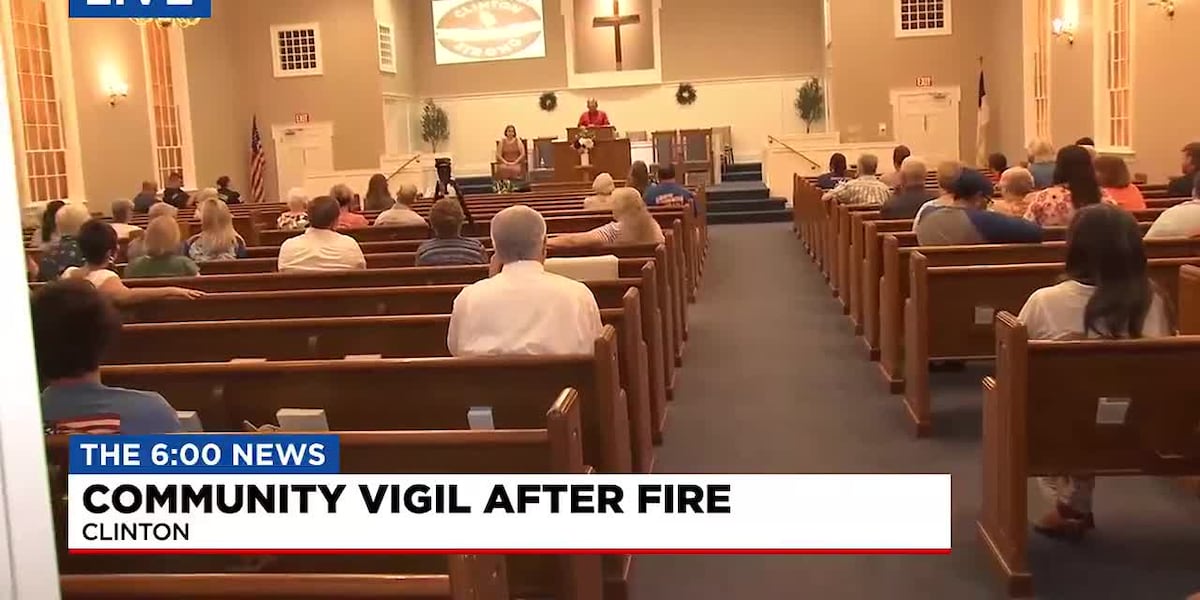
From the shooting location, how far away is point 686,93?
57.7 ft

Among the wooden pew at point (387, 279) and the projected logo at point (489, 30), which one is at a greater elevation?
the projected logo at point (489, 30)

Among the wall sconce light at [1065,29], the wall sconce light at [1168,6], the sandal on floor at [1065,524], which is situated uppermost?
the wall sconce light at [1065,29]

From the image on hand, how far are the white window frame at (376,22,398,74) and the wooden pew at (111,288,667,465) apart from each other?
43.4 feet

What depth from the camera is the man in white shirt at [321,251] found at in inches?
208

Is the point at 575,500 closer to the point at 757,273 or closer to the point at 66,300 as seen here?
the point at 66,300

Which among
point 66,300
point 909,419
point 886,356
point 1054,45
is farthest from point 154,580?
point 1054,45

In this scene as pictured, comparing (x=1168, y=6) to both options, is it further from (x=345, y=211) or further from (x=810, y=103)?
(x=810, y=103)

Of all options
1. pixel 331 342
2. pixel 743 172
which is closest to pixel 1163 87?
pixel 743 172

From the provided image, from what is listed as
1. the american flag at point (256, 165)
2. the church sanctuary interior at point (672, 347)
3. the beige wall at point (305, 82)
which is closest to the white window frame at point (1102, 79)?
the church sanctuary interior at point (672, 347)

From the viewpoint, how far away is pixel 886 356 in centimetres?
491

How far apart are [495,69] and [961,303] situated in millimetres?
14446

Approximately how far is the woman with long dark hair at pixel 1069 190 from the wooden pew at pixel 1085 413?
1956mm

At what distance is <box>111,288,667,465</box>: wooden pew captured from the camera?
3.55m

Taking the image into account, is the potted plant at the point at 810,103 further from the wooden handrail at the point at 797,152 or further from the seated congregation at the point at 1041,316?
the seated congregation at the point at 1041,316
